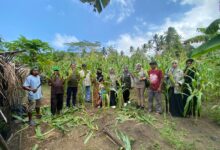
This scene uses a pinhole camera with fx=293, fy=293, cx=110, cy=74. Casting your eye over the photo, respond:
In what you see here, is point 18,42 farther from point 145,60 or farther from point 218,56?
point 218,56

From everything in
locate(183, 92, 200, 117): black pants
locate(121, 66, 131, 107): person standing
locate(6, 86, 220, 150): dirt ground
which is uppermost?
locate(121, 66, 131, 107): person standing

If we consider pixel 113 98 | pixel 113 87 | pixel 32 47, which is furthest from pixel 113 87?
pixel 32 47

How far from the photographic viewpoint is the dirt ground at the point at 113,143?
5656mm

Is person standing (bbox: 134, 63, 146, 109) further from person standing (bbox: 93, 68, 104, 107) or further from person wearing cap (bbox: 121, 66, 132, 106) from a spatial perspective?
person standing (bbox: 93, 68, 104, 107)

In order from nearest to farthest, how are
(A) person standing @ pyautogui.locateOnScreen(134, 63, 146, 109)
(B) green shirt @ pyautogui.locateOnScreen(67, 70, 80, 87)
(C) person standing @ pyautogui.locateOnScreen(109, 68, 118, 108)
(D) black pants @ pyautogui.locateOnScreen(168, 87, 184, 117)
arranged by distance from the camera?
(D) black pants @ pyautogui.locateOnScreen(168, 87, 184, 117) < (A) person standing @ pyautogui.locateOnScreen(134, 63, 146, 109) < (C) person standing @ pyautogui.locateOnScreen(109, 68, 118, 108) < (B) green shirt @ pyautogui.locateOnScreen(67, 70, 80, 87)

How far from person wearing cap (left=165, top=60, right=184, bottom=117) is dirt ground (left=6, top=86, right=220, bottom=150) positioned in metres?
0.58

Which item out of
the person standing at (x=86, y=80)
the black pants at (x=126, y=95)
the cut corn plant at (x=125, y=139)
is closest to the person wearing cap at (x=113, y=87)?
the black pants at (x=126, y=95)

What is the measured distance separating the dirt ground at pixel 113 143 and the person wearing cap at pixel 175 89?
22.9 inches

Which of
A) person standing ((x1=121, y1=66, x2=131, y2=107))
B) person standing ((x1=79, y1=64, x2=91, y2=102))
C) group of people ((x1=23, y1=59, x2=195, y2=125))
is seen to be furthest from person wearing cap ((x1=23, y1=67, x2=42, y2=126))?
person standing ((x1=121, y1=66, x2=131, y2=107))

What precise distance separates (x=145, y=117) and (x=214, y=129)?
1700 mm

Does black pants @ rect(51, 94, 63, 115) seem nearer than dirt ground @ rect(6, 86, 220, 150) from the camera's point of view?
No

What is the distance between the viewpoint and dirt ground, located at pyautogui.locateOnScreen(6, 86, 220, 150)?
566 cm

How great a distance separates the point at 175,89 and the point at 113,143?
246cm

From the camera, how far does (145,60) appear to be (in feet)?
32.0
